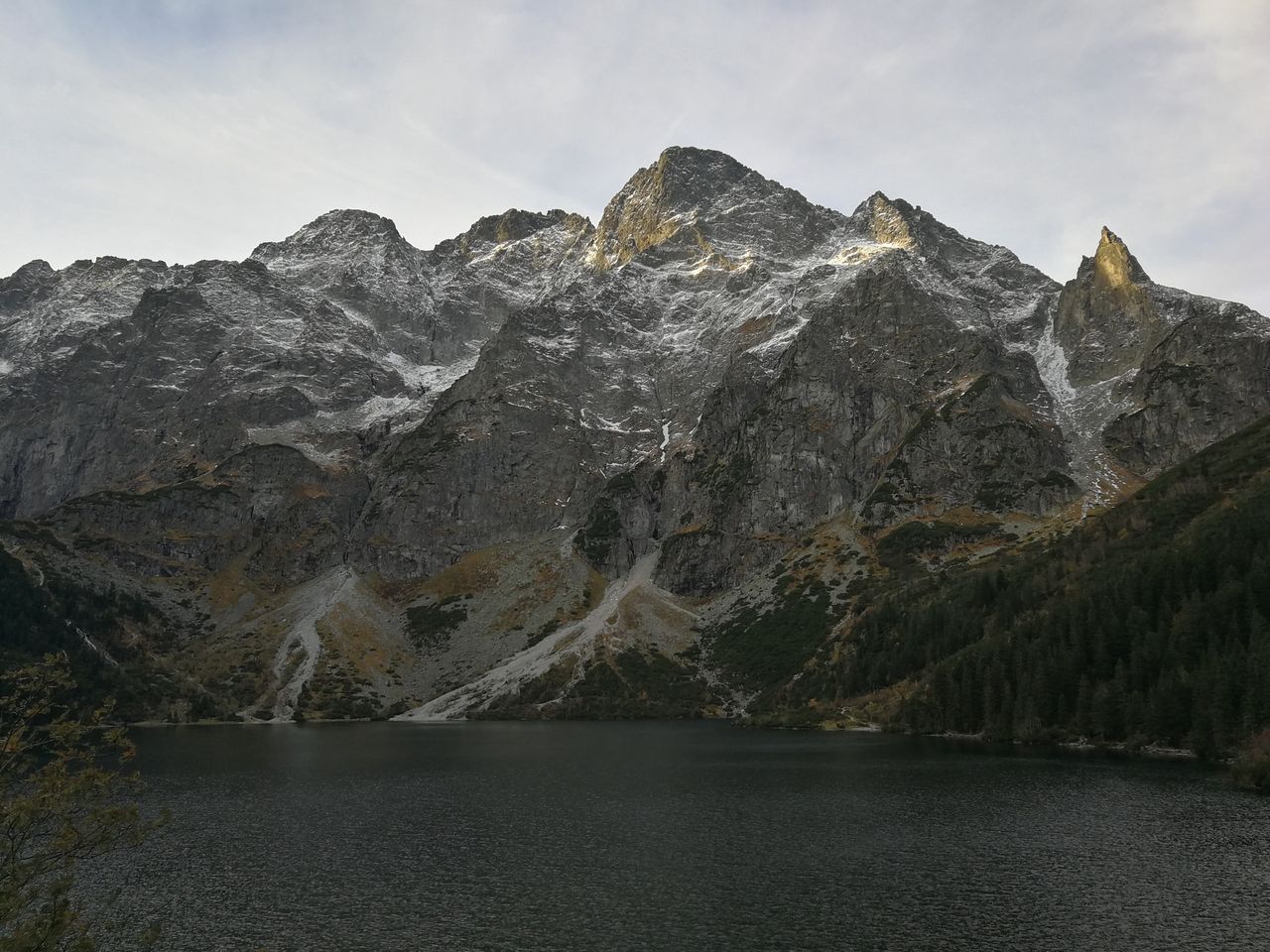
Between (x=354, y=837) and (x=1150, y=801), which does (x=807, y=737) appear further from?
(x=354, y=837)

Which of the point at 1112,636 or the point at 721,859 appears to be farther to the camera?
the point at 1112,636

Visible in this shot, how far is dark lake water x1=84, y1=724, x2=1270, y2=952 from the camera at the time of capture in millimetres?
45125

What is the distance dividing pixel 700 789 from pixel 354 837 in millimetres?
36088

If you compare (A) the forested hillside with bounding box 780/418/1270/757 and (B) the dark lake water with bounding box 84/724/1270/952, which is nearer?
(B) the dark lake water with bounding box 84/724/1270/952

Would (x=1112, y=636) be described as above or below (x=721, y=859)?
above

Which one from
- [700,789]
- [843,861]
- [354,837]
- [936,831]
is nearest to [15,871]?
[843,861]

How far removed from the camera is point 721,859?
60.8 metres

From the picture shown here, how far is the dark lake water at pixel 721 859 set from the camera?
45125 millimetres

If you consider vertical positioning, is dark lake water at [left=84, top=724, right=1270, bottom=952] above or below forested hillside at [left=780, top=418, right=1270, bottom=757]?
below

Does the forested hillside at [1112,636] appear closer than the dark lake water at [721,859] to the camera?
No

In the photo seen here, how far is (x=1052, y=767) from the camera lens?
98625 mm

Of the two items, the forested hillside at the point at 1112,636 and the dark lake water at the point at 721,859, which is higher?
the forested hillside at the point at 1112,636

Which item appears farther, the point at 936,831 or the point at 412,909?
the point at 936,831

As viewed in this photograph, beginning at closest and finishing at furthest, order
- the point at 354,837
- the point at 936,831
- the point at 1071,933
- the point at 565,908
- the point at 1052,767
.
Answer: the point at 1071,933
the point at 565,908
the point at 936,831
the point at 354,837
the point at 1052,767
